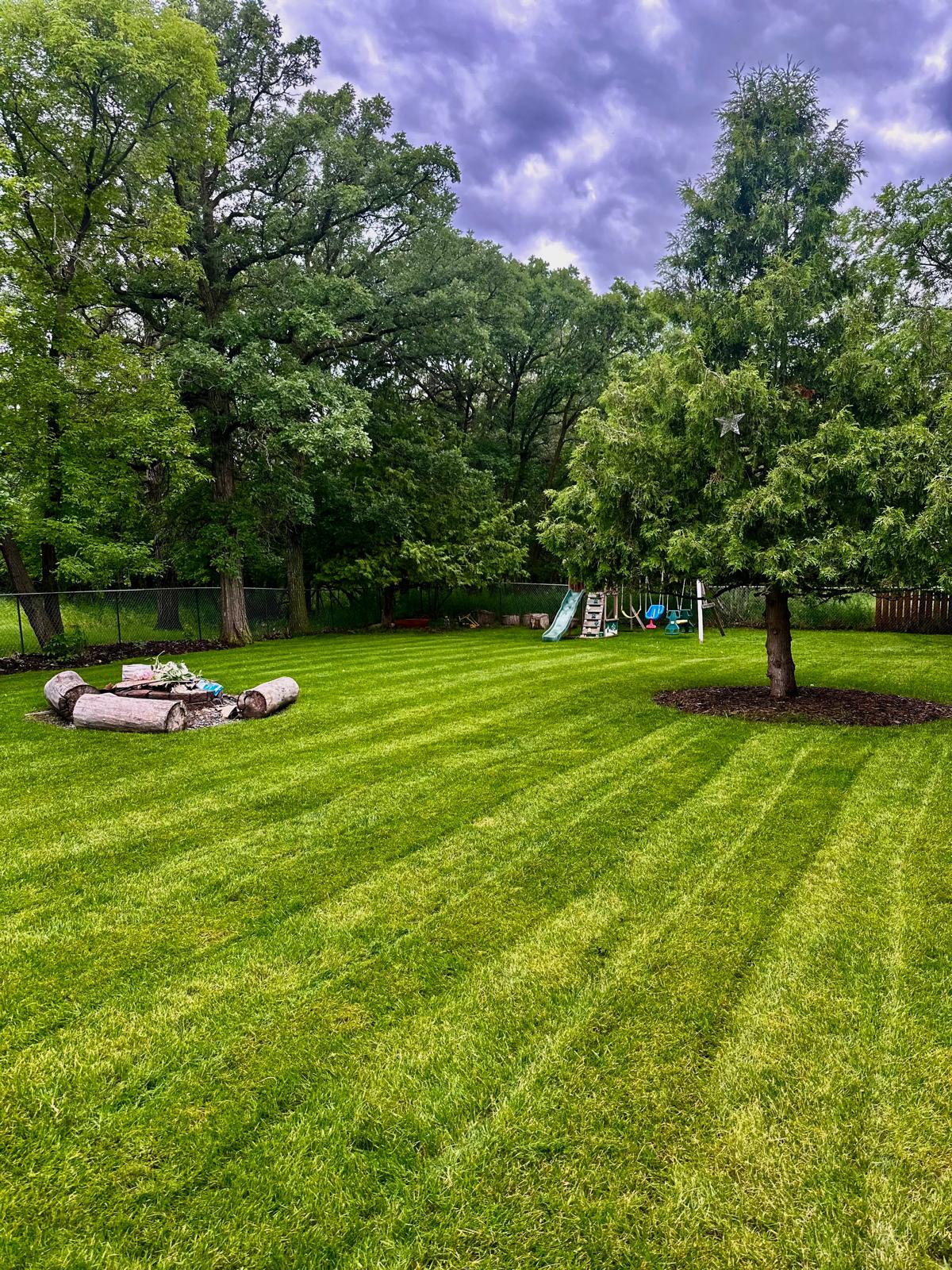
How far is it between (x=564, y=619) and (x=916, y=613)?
869 cm

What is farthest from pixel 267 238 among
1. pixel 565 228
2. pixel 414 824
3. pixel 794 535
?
pixel 414 824

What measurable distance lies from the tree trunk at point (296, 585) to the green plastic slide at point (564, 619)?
6552mm

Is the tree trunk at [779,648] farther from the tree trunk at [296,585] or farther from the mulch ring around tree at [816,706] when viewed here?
the tree trunk at [296,585]

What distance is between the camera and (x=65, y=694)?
23.9ft

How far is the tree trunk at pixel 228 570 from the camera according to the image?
14398mm

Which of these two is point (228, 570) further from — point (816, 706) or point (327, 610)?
point (816, 706)

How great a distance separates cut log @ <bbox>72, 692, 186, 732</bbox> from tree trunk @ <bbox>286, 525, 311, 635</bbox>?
10501mm

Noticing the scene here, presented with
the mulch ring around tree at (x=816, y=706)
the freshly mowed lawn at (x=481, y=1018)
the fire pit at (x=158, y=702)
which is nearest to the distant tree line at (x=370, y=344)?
the mulch ring around tree at (x=816, y=706)

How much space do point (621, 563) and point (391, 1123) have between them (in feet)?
20.4

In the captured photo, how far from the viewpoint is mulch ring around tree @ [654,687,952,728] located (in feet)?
22.0

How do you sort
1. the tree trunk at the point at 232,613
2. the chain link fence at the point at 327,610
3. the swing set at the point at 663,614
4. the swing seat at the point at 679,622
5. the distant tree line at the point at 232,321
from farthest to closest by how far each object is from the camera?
the swing set at the point at 663,614
the swing seat at the point at 679,622
the tree trunk at the point at 232,613
the chain link fence at the point at 327,610
the distant tree line at the point at 232,321

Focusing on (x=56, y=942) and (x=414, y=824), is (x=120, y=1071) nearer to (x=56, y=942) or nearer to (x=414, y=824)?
(x=56, y=942)

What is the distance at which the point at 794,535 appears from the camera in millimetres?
6320

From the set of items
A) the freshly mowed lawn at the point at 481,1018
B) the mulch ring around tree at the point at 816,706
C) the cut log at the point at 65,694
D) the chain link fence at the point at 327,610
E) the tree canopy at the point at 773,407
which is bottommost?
the freshly mowed lawn at the point at 481,1018
